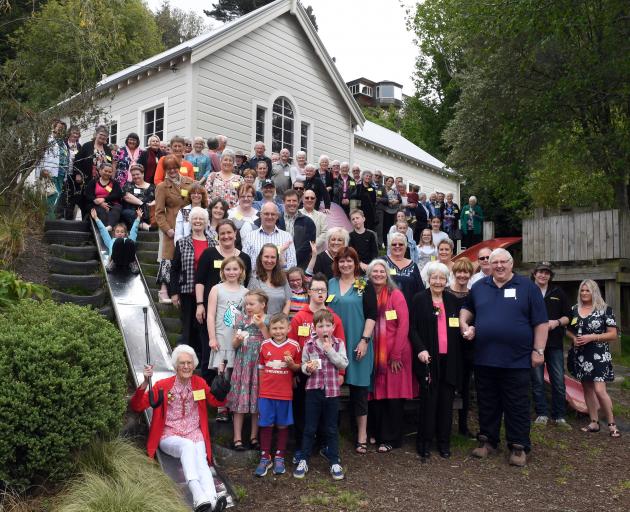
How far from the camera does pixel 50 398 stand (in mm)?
4137

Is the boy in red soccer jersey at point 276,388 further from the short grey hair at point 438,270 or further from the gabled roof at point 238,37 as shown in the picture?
the gabled roof at point 238,37

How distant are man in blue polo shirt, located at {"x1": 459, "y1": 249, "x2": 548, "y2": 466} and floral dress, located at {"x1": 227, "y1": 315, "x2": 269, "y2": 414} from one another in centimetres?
204

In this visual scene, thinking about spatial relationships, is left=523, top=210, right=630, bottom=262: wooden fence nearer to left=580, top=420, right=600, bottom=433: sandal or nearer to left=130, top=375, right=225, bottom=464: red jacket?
left=580, top=420, right=600, bottom=433: sandal

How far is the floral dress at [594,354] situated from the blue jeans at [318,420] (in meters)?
3.35

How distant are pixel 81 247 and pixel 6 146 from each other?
1827 mm

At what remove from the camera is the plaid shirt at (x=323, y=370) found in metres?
5.46

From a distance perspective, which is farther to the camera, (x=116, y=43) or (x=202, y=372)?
(x=116, y=43)

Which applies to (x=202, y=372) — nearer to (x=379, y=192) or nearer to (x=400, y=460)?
(x=400, y=460)

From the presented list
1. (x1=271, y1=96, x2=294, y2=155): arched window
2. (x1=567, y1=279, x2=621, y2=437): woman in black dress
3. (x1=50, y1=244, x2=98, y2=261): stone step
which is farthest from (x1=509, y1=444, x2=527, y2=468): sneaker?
(x1=271, y1=96, x2=294, y2=155): arched window

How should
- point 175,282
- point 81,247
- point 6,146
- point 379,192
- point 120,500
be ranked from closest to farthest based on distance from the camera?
point 120,500
point 175,282
point 6,146
point 81,247
point 379,192

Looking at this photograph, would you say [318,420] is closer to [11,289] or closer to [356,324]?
[356,324]

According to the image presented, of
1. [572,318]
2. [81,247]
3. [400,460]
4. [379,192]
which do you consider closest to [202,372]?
[400,460]

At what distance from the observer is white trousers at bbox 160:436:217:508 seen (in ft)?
14.9

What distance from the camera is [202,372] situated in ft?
19.8
